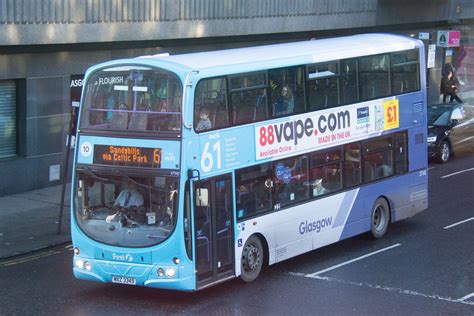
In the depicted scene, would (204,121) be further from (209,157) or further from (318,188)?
(318,188)

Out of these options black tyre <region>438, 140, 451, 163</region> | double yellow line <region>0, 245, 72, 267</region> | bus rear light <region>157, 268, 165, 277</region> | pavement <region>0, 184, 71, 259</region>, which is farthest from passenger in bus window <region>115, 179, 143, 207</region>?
Answer: black tyre <region>438, 140, 451, 163</region>

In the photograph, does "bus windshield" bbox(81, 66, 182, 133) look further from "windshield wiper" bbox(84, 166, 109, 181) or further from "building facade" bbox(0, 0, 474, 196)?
"building facade" bbox(0, 0, 474, 196)

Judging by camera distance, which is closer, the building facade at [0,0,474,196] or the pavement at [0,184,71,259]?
the pavement at [0,184,71,259]

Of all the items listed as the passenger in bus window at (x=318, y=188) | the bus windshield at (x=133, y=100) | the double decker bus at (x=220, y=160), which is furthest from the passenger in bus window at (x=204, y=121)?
the passenger in bus window at (x=318, y=188)

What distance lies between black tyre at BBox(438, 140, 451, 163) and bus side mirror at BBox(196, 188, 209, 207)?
1422cm

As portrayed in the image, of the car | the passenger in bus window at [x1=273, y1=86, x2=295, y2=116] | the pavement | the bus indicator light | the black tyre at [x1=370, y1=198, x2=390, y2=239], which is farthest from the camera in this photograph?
the car

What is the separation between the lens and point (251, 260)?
14141 millimetres

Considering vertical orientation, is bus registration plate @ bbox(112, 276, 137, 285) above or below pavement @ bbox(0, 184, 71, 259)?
above

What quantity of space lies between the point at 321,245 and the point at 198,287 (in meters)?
3.55

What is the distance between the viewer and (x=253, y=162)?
14039 mm

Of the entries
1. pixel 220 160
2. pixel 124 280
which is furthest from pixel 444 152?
pixel 124 280

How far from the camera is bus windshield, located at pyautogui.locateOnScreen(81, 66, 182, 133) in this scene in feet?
41.9

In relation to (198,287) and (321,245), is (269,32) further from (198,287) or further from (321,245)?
(198,287)

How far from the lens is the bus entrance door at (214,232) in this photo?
42.4 ft
